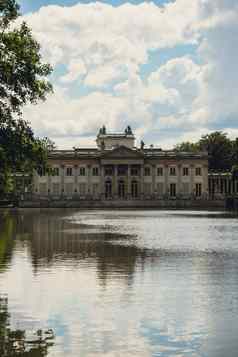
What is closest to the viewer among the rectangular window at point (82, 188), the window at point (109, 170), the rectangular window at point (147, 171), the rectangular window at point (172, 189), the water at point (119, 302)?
the water at point (119, 302)

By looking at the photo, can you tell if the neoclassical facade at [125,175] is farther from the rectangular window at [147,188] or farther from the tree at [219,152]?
the tree at [219,152]

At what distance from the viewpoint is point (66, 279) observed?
73.2 ft

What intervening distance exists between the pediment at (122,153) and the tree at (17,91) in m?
110

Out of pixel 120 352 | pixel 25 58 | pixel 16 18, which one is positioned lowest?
pixel 120 352

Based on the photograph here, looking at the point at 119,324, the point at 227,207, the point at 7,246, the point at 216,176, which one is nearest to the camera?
the point at 119,324

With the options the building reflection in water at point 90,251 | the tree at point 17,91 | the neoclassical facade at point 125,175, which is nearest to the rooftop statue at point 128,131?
the neoclassical facade at point 125,175

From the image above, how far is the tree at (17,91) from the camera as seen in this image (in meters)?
24.4

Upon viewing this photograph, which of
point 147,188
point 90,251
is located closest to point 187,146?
point 147,188

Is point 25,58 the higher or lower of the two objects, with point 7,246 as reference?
higher

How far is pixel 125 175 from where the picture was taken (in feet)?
454

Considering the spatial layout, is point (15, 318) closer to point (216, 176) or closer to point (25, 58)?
point (25, 58)

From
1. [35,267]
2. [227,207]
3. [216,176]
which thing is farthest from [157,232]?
[216,176]

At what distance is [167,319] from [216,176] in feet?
425

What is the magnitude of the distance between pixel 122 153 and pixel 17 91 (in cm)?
11098
